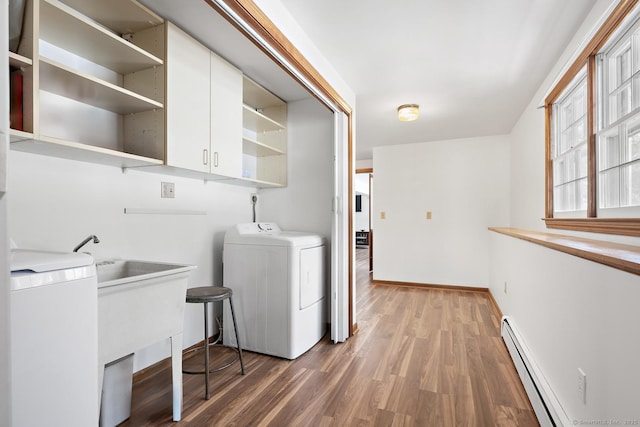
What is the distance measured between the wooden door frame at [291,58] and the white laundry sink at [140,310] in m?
1.24

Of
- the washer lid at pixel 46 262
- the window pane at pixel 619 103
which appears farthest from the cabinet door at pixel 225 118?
the window pane at pixel 619 103

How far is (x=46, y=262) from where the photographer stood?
965 millimetres

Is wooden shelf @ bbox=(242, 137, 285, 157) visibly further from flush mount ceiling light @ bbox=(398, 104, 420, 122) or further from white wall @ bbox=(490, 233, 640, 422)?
white wall @ bbox=(490, 233, 640, 422)

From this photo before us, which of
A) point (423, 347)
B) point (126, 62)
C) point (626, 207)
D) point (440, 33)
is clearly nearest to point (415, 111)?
point (440, 33)

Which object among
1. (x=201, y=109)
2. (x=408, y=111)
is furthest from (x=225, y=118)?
(x=408, y=111)

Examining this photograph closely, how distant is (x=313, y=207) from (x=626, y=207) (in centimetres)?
217

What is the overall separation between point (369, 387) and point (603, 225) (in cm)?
162

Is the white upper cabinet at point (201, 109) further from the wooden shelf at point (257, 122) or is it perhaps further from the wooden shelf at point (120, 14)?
the wooden shelf at point (257, 122)

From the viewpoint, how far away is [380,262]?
16.9 ft

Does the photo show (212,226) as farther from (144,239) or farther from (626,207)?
(626,207)

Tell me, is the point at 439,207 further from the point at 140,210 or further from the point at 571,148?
the point at 140,210

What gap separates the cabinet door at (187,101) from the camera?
1.90 meters

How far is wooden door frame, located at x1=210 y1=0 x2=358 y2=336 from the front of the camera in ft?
4.91

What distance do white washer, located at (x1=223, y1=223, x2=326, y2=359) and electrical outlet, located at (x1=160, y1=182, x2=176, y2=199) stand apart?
547 mm
